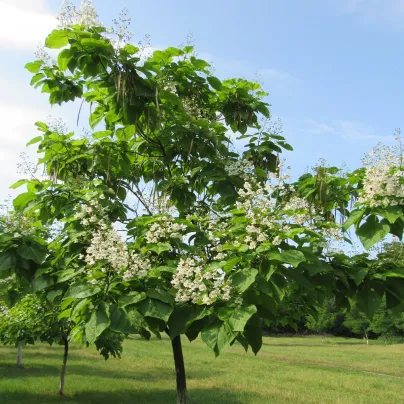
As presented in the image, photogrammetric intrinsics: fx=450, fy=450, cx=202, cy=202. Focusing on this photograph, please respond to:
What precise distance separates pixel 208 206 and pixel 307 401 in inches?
421

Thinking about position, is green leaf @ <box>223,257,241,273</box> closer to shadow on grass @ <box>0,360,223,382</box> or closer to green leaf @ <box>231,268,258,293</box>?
green leaf @ <box>231,268,258,293</box>

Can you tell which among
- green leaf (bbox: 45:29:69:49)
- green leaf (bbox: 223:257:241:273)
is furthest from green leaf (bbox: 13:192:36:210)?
green leaf (bbox: 223:257:241:273)

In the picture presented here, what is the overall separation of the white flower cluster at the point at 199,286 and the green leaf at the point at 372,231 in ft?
3.38

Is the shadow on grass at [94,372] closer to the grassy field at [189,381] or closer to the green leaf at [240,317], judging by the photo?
the grassy field at [189,381]

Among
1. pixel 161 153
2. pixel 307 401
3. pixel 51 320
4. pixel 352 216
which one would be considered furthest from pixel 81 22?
pixel 307 401

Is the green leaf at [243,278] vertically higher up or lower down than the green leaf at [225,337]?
higher up

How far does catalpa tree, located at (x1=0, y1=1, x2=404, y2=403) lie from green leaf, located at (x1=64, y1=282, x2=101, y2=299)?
0.01 m

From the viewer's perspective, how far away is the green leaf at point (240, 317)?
9.31 ft

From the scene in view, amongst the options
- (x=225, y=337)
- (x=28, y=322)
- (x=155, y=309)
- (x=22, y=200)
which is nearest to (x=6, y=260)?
(x=22, y=200)

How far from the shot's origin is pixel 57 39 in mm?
3982

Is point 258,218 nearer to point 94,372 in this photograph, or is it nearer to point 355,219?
point 355,219

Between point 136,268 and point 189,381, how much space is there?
1547 cm

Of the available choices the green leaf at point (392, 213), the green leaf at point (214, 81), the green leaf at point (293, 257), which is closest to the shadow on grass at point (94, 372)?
the green leaf at point (214, 81)

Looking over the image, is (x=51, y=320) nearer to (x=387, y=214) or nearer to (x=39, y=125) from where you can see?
(x=39, y=125)
